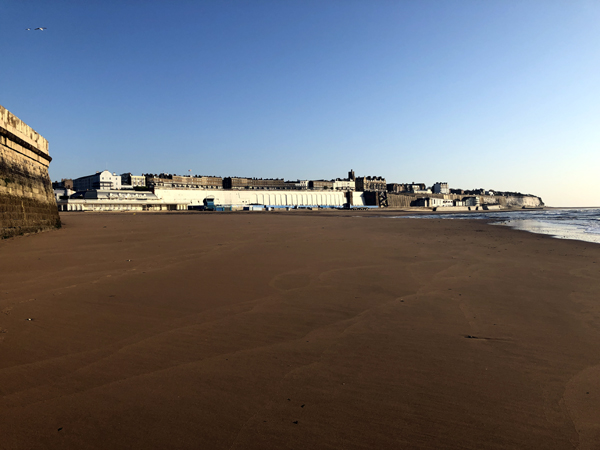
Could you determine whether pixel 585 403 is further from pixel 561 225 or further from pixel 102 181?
pixel 102 181

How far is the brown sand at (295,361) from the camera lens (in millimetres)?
2383

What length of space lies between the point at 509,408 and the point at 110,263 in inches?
318

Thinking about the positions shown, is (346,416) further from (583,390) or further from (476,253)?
(476,253)

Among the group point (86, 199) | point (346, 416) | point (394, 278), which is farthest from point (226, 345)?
point (86, 199)

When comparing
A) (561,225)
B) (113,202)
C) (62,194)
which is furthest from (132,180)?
(561,225)

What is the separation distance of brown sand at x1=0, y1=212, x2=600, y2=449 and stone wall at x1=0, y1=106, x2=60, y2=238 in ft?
27.2

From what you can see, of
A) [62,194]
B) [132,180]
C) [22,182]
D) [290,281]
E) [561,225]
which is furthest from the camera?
[132,180]

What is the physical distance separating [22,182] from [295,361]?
56.1 feet

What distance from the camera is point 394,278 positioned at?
7.15 meters

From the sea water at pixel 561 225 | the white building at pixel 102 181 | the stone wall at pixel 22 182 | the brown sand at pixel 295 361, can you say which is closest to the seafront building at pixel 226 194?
the white building at pixel 102 181

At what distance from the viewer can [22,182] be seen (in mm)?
15383

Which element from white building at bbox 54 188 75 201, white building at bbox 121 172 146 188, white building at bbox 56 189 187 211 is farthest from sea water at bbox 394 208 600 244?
white building at bbox 121 172 146 188

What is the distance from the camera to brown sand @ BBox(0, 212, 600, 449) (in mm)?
2383

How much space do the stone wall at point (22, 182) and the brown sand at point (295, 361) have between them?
8278mm
